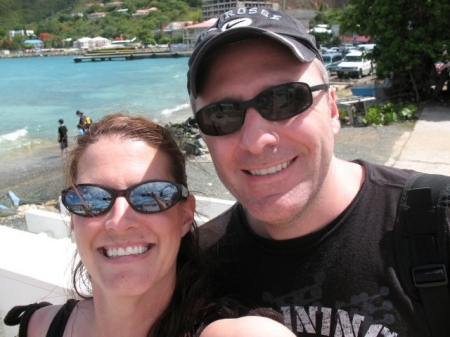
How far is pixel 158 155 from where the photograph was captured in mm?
1716

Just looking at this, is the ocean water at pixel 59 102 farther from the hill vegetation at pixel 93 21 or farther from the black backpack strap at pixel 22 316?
the hill vegetation at pixel 93 21

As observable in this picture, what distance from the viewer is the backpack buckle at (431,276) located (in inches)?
56.4

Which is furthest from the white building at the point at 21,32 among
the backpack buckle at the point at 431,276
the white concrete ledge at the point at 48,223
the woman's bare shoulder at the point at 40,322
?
the backpack buckle at the point at 431,276

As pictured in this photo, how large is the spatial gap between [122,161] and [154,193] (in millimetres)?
182

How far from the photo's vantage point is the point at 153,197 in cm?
159

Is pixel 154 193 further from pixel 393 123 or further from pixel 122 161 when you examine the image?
pixel 393 123

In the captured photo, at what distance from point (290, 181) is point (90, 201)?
28.7 inches

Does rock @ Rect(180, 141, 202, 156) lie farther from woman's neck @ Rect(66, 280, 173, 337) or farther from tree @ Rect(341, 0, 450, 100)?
tree @ Rect(341, 0, 450, 100)

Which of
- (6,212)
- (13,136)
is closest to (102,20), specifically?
(13,136)

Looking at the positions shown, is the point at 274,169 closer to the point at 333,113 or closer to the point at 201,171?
the point at 333,113

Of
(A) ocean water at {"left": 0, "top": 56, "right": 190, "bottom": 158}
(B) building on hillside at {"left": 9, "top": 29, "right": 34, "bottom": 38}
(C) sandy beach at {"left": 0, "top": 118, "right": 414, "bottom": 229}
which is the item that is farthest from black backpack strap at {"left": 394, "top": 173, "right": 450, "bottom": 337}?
(B) building on hillside at {"left": 9, "top": 29, "right": 34, "bottom": 38}

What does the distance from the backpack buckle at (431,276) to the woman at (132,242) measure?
23.6 inches

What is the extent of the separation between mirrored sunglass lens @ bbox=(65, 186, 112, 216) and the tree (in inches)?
574

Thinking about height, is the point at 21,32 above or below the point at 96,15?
below
